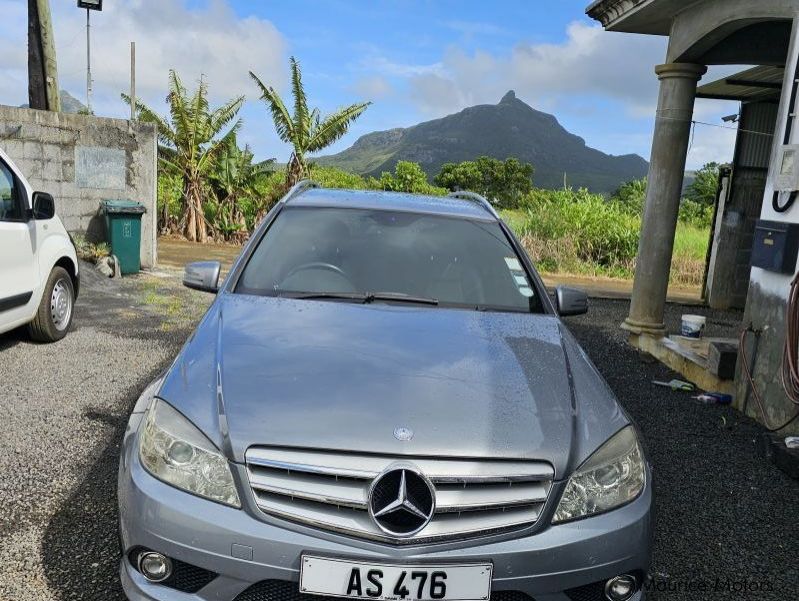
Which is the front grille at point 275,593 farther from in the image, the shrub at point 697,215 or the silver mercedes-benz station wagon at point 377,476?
the shrub at point 697,215

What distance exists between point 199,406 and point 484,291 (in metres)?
1.65

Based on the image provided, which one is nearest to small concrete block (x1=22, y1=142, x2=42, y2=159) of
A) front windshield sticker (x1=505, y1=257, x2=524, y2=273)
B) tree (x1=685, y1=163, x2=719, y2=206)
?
front windshield sticker (x1=505, y1=257, x2=524, y2=273)

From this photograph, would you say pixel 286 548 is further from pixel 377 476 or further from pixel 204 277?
pixel 204 277

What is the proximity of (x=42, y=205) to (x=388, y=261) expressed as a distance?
12.6 ft

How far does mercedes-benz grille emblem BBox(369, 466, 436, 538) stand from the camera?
1.98m

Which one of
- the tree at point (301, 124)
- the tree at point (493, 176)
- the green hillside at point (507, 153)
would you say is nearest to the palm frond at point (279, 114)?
the tree at point (301, 124)

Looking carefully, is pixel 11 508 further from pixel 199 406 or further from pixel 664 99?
pixel 664 99

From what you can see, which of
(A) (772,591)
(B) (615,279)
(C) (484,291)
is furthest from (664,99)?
(B) (615,279)

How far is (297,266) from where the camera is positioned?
344 centimetres

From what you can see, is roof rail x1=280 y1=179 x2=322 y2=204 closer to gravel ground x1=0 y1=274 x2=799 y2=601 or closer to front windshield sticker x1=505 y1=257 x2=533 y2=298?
front windshield sticker x1=505 y1=257 x2=533 y2=298

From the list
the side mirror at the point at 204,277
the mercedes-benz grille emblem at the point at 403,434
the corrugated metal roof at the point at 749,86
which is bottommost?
the mercedes-benz grille emblem at the point at 403,434

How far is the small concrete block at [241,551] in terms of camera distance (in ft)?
6.47

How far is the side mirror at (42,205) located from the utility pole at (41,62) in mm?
6617

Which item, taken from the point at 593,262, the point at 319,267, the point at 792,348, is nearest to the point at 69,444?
the point at 319,267
